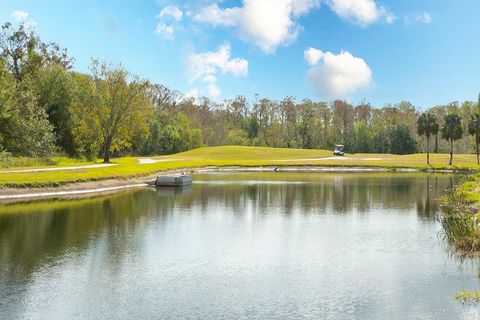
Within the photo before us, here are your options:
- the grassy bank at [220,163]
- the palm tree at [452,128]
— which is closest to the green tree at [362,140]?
the grassy bank at [220,163]

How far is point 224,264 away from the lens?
1956 centimetres

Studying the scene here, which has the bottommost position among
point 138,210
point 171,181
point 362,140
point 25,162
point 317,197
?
point 317,197

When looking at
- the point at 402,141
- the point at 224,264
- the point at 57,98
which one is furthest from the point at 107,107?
the point at 402,141

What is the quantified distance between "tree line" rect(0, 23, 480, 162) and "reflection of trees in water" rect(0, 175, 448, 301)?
17015 millimetres

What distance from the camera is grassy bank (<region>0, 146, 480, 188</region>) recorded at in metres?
44.0

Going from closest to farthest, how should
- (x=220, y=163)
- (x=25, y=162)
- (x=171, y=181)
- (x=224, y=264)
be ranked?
(x=224, y=264) < (x=171, y=181) < (x=25, y=162) < (x=220, y=163)

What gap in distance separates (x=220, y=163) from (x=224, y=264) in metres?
75.9

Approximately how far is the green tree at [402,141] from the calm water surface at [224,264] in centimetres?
11605

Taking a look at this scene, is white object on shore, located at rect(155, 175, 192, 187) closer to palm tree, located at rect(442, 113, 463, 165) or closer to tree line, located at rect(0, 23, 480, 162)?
tree line, located at rect(0, 23, 480, 162)

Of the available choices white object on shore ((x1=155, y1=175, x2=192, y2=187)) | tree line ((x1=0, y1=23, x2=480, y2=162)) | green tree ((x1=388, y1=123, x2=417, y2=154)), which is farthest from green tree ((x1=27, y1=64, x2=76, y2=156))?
green tree ((x1=388, y1=123, x2=417, y2=154))

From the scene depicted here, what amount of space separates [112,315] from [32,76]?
69823 millimetres

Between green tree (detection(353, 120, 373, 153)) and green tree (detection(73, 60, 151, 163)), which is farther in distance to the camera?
green tree (detection(353, 120, 373, 153))

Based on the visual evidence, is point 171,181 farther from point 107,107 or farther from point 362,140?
point 362,140

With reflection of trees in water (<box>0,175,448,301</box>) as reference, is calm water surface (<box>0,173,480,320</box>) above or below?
below
